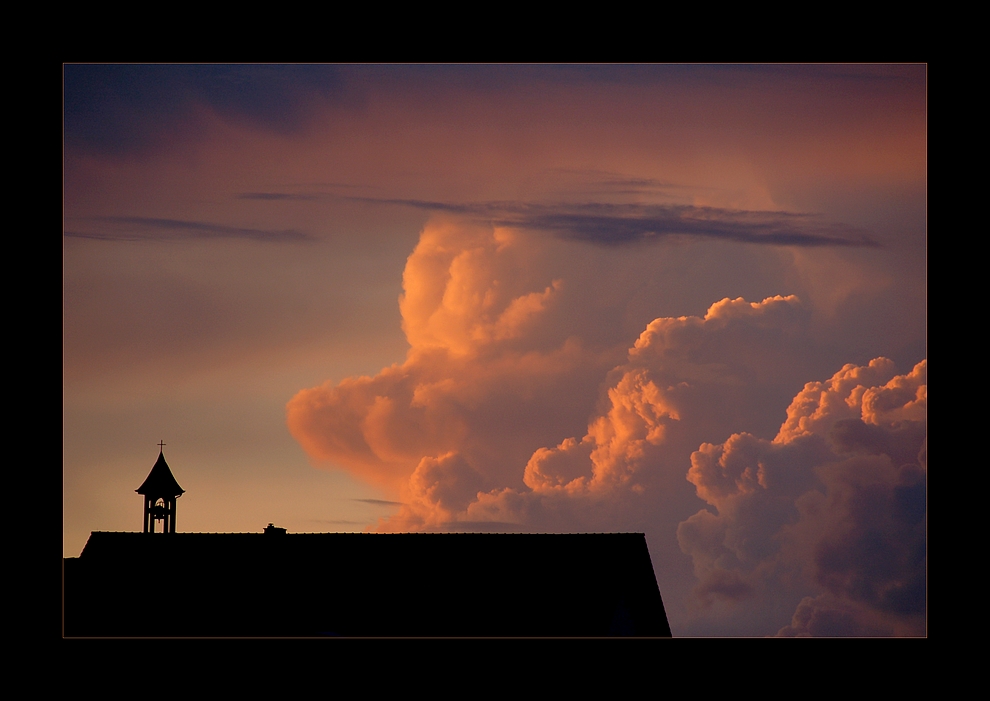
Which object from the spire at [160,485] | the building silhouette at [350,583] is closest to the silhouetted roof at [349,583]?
the building silhouette at [350,583]

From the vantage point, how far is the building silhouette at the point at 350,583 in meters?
36.7

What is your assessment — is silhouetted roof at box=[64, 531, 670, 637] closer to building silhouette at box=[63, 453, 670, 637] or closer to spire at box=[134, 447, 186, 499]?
building silhouette at box=[63, 453, 670, 637]

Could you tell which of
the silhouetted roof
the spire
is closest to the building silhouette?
the silhouetted roof

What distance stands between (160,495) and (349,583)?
48.6 feet

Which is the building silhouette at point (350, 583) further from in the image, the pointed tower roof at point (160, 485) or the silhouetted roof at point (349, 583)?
the pointed tower roof at point (160, 485)

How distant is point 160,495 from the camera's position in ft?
162

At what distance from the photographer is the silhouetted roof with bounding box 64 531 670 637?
3678 cm

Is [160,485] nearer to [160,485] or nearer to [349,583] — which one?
[160,485]

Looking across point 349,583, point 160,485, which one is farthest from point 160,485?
point 349,583

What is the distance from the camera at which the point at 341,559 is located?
39625 millimetres
